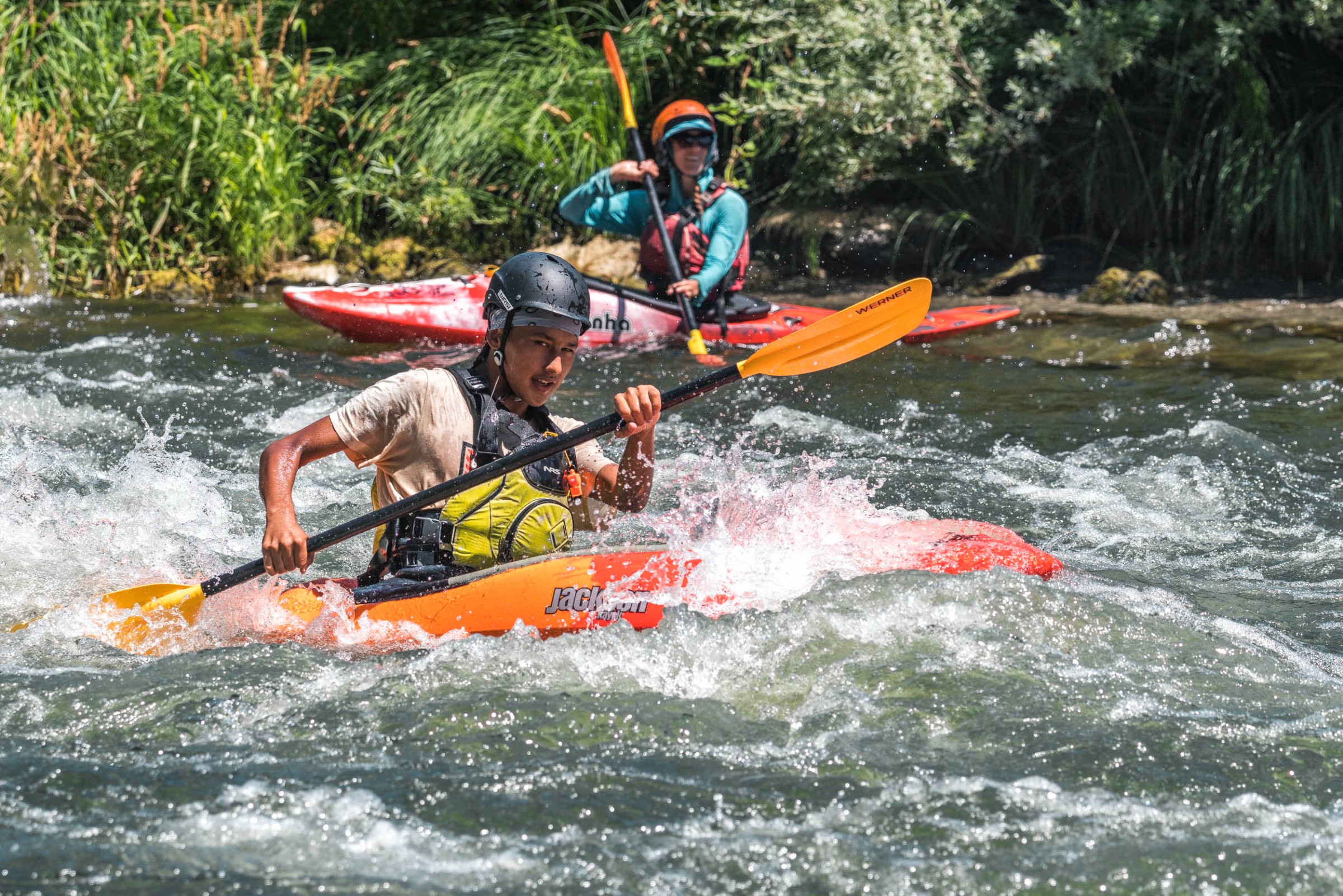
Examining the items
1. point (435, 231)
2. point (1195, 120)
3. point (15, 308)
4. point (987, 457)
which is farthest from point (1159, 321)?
point (15, 308)

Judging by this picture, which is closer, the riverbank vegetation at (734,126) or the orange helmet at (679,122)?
the orange helmet at (679,122)

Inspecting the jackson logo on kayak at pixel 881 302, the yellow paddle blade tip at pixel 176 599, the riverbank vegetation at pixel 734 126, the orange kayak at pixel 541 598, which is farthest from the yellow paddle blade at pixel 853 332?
the riverbank vegetation at pixel 734 126

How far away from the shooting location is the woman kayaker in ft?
25.5

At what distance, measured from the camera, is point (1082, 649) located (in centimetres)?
343

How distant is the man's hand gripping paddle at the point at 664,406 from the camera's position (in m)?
3.28

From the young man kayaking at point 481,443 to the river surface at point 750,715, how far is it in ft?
0.93

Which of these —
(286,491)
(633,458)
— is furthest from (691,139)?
(286,491)

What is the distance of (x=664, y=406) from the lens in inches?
132

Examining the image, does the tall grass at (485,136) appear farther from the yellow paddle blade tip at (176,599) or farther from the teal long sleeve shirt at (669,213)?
the yellow paddle blade tip at (176,599)

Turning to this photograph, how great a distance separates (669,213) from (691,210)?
15 centimetres

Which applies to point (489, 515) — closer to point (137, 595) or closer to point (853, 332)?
point (137, 595)

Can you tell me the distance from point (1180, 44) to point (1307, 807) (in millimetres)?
7915

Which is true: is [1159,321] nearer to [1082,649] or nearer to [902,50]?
[902,50]

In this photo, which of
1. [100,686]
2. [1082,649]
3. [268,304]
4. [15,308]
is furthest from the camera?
[268,304]
